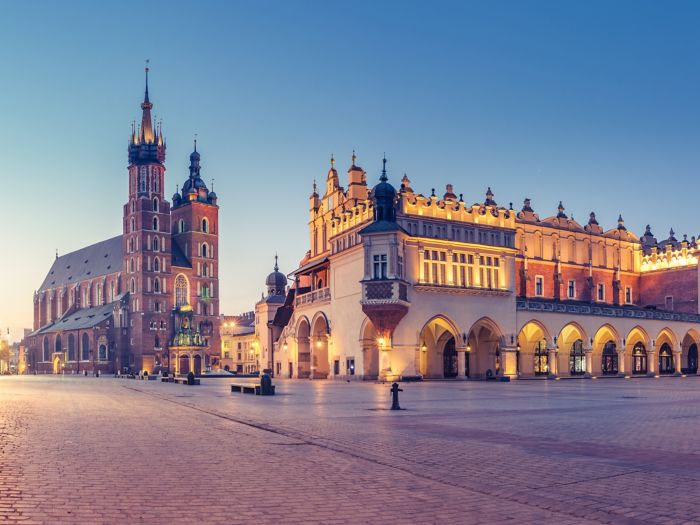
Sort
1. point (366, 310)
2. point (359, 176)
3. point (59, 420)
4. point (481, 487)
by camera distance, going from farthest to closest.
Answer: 1. point (359, 176)
2. point (366, 310)
3. point (59, 420)
4. point (481, 487)

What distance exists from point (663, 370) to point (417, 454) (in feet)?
221

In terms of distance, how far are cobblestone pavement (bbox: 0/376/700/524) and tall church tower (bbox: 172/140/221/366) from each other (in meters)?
111

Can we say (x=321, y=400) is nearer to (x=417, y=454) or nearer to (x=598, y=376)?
(x=417, y=454)

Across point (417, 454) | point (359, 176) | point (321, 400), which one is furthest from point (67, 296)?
point (417, 454)

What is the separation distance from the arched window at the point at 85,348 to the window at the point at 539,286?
8682cm

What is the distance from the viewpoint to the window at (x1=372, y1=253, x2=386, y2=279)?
51.5m

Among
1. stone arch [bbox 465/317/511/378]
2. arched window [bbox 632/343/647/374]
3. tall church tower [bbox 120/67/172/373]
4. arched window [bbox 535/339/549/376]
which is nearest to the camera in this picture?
stone arch [bbox 465/317/511/378]

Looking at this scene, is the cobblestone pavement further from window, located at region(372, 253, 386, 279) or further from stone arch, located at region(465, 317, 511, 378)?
stone arch, located at region(465, 317, 511, 378)

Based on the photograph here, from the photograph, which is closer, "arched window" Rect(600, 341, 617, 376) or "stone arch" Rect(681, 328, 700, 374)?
"arched window" Rect(600, 341, 617, 376)

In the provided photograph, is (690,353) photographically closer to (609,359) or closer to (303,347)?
(609,359)

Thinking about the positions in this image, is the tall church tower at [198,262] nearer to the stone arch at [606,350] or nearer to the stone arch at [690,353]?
the stone arch at [606,350]

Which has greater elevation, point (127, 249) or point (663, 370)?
point (127, 249)

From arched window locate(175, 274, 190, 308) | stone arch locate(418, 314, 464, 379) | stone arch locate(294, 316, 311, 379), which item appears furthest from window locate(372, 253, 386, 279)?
arched window locate(175, 274, 190, 308)

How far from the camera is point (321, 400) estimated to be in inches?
1166
